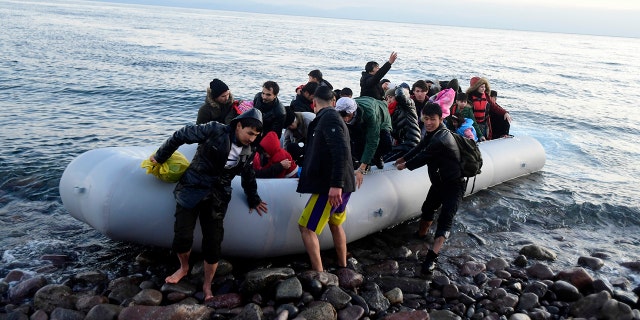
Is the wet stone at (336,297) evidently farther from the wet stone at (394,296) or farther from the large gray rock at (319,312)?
the wet stone at (394,296)

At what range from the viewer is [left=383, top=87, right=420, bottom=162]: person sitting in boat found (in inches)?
241

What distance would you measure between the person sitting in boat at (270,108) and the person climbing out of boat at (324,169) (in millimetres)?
1561

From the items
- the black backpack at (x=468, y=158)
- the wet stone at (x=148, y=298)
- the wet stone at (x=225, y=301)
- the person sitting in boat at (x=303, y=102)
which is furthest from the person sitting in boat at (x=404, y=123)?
the wet stone at (x=148, y=298)

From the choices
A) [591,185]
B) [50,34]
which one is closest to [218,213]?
[591,185]

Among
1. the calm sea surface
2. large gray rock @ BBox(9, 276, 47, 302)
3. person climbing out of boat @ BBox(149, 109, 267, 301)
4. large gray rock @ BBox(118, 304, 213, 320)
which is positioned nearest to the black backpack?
the calm sea surface

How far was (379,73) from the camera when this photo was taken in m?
7.69

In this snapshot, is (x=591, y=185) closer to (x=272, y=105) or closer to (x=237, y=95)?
(x=272, y=105)

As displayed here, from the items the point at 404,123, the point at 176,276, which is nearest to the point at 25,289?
the point at 176,276

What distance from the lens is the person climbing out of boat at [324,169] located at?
431 cm

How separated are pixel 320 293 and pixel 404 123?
8.62 ft

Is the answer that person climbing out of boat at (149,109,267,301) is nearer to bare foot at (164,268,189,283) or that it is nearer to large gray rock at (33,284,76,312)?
bare foot at (164,268,189,283)

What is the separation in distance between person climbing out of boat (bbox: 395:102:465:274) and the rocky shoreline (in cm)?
46

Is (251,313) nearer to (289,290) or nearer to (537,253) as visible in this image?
(289,290)

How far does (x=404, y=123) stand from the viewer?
6289 millimetres
